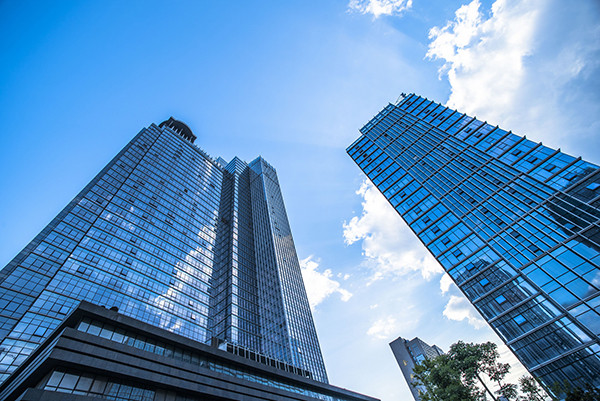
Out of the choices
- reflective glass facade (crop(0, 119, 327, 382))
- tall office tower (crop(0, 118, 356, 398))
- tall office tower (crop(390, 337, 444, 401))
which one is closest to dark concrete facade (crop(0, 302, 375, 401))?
tall office tower (crop(0, 118, 356, 398))

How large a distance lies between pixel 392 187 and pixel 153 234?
55.3m

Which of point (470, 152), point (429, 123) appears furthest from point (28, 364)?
point (429, 123)

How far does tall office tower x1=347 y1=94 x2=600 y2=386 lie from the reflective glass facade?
45989 mm

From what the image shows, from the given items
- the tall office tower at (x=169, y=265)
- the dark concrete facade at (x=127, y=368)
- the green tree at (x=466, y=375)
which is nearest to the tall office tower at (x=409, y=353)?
the tall office tower at (x=169, y=265)

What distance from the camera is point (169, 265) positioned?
6284 centimetres

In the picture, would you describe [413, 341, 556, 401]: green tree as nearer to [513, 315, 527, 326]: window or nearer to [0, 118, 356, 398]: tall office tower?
[513, 315, 527, 326]: window

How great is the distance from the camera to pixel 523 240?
A: 1506 inches

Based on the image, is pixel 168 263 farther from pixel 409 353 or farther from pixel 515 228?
pixel 409 353

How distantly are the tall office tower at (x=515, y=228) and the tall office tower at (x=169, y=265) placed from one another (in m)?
Answer: 40.7

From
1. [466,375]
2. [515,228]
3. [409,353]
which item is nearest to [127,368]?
[466,375]

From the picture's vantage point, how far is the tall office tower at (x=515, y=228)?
104 feet

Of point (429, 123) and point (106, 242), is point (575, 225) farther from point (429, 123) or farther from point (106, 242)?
point (106, 242)

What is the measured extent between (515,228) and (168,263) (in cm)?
6602

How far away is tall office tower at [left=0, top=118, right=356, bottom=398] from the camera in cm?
4209
